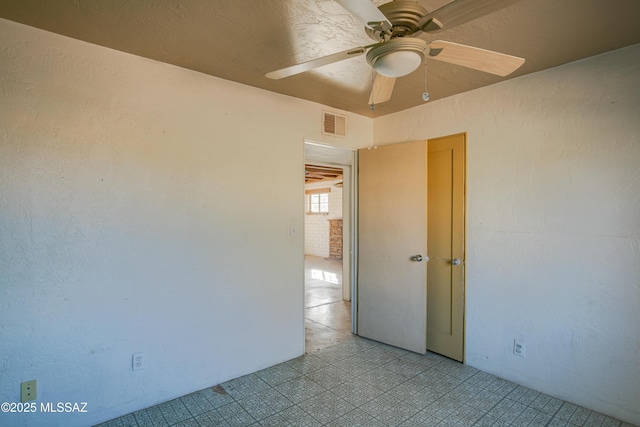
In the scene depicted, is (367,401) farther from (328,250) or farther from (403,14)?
(328,250)

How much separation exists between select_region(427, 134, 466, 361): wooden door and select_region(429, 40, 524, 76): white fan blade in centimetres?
147

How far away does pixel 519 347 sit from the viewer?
2.61 m

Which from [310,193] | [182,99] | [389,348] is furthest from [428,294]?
[310,193]

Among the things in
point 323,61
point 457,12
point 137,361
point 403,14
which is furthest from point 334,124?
point 137,361

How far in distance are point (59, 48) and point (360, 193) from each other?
272cm

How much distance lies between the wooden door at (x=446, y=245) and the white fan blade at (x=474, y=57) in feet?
4.82

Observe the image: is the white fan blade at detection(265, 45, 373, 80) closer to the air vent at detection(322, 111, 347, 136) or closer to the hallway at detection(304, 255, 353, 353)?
the air vent at detection(322, 111, 347, 136)

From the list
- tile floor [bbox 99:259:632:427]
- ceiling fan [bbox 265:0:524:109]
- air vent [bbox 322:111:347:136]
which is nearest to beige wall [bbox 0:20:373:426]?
tile floor [bbox 99:259:632:427]

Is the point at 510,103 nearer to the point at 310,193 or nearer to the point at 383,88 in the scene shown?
the point at 383,88

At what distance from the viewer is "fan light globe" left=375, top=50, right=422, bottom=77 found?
1360mm

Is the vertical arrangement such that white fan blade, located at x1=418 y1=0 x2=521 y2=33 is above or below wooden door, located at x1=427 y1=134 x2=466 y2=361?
above

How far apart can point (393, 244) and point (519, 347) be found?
1327mm

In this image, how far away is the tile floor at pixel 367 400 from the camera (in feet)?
7.02

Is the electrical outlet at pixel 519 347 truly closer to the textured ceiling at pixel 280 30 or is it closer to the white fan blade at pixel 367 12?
the textured ceiling at pixel 280 30
